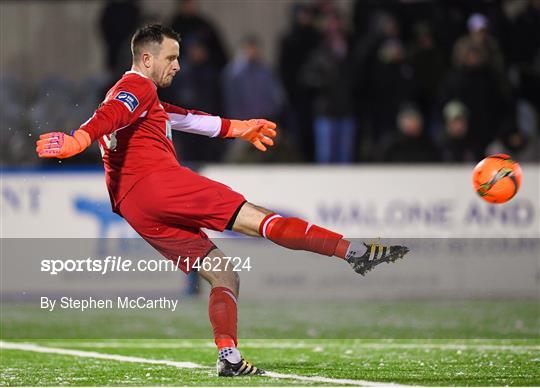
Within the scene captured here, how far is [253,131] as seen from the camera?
8734 mm

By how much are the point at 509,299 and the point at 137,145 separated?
7.39m

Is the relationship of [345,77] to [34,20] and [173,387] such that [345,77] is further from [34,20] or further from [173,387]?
[173,387]

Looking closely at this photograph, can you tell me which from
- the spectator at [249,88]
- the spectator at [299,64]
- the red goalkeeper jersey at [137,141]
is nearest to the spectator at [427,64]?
the spectator at [299,64]

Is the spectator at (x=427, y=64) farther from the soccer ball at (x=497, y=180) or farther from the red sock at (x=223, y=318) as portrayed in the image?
the red sock at (x=223, y=318)

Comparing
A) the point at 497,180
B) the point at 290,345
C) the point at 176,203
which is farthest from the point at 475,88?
the point at 176,203

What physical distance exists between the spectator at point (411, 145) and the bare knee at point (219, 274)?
293 inches

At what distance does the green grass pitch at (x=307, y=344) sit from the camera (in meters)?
8.11

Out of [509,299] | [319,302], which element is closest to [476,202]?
[509,299]

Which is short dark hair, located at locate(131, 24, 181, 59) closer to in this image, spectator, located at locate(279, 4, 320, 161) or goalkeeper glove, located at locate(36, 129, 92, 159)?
goalkeeper glove, located at locate(36, 129, 92, 159)


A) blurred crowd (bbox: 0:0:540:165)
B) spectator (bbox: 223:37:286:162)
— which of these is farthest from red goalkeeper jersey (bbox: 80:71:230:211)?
spectator (bbox: 223:37:286:162)

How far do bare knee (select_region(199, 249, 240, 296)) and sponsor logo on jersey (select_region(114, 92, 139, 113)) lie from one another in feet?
3.86

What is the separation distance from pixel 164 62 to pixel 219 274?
4.67ft

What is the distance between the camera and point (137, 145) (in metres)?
8.02

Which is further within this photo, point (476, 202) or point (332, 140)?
point (332, 140)
